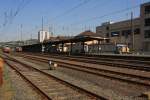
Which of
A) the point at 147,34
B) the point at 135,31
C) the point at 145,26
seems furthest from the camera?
the point at 135,31

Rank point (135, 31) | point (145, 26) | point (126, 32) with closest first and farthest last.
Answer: point (145, 26) < point (135, 31) < point (126, 32)

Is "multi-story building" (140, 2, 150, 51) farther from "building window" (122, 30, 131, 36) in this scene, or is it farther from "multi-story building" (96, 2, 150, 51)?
"building window" (122, 30, 131, 36)

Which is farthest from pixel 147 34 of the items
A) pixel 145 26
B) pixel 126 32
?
pixel 126 32

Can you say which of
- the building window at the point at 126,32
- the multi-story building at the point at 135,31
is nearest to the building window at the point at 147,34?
the multi-story building at the point at 135,31

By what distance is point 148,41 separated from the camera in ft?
290

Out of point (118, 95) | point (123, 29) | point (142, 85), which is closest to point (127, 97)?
point (118, 95)

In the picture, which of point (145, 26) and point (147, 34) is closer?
point (147, 34)

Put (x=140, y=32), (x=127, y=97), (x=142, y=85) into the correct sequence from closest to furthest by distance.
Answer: (x=127, y=97), (x=142, y=85), (x=140, y=32)

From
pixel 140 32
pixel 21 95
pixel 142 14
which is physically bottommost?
pixel 21 95

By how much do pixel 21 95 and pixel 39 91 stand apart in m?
1.01

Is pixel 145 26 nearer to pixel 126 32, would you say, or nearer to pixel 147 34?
pixel 147 34

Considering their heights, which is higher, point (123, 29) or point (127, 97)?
point (123, 29)

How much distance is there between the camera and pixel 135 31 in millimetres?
99438

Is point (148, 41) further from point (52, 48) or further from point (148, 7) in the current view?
point (52, 48)
